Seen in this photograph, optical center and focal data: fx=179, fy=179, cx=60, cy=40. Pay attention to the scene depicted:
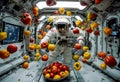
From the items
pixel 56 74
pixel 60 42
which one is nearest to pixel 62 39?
pixel 60 42

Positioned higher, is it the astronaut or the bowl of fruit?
the astronaut

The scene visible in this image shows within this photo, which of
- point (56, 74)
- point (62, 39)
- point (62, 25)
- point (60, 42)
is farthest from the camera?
point (60, 42)

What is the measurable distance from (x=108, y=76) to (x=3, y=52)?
332cm

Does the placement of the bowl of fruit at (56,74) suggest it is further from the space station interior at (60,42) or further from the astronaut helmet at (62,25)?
the astronaut helmet at (62,25)

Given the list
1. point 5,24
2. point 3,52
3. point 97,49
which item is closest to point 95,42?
point 97,49

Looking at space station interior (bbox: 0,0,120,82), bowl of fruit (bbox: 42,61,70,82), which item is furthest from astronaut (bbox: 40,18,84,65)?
bowl of fruit (bbox: 42,61,70,82)

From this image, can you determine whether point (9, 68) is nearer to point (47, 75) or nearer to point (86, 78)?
point (47, 75)

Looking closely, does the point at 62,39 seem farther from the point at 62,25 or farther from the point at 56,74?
the point at 56,74

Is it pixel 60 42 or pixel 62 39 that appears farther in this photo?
pixel 60 42

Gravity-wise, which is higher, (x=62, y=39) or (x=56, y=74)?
(x=62, y=39)

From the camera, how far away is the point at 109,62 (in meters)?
4.71

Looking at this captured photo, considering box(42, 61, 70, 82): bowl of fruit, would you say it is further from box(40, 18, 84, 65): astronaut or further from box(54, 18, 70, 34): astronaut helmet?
box(54, 18, 70, 34): astronaut helmet

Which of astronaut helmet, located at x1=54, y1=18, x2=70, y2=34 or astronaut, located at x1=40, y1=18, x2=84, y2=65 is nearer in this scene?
astronaut helmet, located at x1=54, y1=18, x2=70, y2=34

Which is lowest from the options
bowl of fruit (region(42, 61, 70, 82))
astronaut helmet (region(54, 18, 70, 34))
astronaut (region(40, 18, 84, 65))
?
bowl of fruit (region(42, 61, 70, 82))
